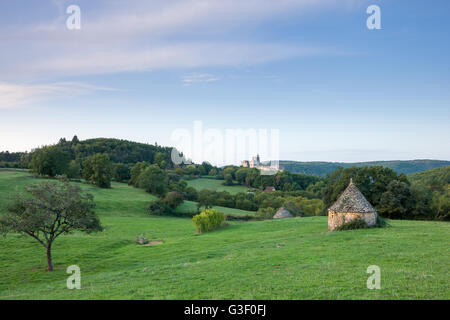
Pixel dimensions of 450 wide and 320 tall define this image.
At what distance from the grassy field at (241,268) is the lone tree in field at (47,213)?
300 centimetres

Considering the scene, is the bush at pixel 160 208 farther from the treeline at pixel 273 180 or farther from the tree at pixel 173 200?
the treeline at pixel 273 180

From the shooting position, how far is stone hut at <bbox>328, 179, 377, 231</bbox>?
2830 cm

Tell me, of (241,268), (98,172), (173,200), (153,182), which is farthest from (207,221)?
(98,172)

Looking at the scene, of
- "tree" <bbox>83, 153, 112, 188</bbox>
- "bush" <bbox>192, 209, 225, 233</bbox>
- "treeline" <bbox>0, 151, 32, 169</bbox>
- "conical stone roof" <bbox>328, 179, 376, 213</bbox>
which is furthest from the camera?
"treeline" <bbox>0, 151, 32, 169</bbox>

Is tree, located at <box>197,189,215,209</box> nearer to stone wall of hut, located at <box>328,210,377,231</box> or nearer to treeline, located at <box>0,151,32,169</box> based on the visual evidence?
stone wall of hut, located at <box>328,210,377,231</box>

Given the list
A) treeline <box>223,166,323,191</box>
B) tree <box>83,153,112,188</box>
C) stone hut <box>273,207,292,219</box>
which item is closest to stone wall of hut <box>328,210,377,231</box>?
stone hut <box>273,207,292,219</box>

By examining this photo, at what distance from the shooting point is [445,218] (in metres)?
47.5

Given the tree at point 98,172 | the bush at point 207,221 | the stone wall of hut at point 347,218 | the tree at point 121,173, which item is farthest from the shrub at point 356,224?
the tree at point 121,173

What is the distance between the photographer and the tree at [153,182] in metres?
80.2

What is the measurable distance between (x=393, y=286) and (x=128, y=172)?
328ft

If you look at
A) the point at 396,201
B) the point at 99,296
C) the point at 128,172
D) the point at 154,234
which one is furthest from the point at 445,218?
the point at 128,172

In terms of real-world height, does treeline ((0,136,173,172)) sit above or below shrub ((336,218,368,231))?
above

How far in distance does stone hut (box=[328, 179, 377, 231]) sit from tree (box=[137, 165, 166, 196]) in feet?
188

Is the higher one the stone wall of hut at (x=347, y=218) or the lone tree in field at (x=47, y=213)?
the lone tree in field at (x=47, y=213)
